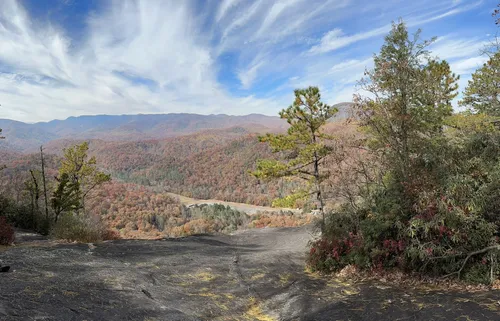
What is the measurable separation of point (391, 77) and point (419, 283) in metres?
4.97

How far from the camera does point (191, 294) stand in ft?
19.8

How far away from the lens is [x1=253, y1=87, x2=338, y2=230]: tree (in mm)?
14727

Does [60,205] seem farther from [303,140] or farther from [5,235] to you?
[303,140]

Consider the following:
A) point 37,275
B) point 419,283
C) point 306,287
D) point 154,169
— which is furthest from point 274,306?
point 154,169

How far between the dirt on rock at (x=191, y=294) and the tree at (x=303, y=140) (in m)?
7.04

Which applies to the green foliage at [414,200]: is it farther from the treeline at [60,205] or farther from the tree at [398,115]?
the treeline at [60,205]

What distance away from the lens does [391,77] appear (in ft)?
26.1

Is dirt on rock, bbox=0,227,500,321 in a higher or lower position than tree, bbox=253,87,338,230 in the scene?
lower

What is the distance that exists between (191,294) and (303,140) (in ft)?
34.7

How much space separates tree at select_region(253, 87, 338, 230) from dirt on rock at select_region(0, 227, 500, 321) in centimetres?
704

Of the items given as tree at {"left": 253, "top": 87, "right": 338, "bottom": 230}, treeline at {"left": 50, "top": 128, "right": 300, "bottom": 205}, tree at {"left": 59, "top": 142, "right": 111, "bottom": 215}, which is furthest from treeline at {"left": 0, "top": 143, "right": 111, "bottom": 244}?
treeline at {"left": 50, "top": 128, "right": 300, "bottom": 205}

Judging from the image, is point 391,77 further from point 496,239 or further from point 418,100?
point 496,239

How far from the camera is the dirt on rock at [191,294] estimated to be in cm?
418

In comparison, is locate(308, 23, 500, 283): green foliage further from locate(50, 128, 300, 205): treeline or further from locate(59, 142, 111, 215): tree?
locate(50, 128, 300, 205): treeline
